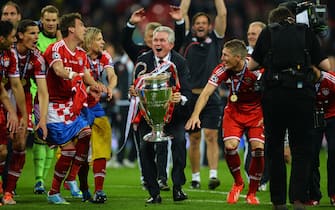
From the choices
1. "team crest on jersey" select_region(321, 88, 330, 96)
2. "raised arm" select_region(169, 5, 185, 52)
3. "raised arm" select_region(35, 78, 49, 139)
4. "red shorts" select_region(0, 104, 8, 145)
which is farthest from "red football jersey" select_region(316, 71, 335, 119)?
"red shorts" select_region(0, 104, 8, 145)

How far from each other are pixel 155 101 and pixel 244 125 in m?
1.54

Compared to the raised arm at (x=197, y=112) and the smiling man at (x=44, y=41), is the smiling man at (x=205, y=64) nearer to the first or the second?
the smiling man at (x=44, y=41)

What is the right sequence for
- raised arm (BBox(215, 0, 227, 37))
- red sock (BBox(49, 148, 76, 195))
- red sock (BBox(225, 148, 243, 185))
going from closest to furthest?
1. red sock (BBox(49, 148, 76, 195))
2. red sock (BBox(225, 148, 243, 185))
3. raised arm (BBox(215, 0, 227, 37))

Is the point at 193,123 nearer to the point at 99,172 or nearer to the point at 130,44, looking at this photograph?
the point at 99,172

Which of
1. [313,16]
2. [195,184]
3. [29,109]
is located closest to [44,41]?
[29,109]

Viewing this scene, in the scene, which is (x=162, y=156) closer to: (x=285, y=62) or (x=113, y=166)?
(x=285, y=62)

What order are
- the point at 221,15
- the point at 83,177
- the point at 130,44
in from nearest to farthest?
the point at 83,177 < the point at 130,44 < the point at 221,15

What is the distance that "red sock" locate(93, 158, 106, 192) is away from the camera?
469 inches

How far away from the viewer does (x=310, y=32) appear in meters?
10.0

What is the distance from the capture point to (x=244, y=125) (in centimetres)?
1218

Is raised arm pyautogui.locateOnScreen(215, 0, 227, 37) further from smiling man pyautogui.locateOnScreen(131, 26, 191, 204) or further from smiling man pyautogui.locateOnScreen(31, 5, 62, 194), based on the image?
smiling man pyautogui.locateOnScreen(131, 26, 191, 204)

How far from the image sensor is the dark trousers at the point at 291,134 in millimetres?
9914

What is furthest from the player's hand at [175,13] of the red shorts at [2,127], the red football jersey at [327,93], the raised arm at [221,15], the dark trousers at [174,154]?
the red shorts at [2,127]

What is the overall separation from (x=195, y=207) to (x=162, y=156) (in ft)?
9.83
